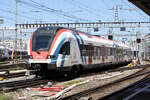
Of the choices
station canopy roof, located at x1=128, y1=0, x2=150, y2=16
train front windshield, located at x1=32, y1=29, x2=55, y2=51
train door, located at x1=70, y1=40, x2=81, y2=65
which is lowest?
train door, located at x1=70, y1=40, x2=81, y2=65

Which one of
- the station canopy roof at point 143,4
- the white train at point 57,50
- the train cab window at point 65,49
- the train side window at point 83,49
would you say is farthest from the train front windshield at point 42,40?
the station canopy roof at point 143,4

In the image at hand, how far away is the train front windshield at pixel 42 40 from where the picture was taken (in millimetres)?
13227

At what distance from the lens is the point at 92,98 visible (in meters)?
8.78

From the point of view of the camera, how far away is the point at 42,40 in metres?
13.5

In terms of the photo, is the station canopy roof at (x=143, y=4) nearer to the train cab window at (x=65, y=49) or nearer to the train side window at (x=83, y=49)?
the train cab window at (x=65, y=49)

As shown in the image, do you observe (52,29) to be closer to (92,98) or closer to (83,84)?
(83,84)

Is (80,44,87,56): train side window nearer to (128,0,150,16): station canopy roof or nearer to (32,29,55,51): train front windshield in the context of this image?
(32,29,55,51): train front windshield

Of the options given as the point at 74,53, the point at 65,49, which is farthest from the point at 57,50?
the point at 74,53

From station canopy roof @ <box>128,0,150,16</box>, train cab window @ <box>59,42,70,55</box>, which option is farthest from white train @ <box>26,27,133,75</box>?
station canopy roof @ <box>128,0,150,16</box>

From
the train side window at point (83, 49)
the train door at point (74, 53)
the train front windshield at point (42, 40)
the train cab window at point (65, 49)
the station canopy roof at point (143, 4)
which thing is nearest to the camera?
the station canopy roof at point (143, 4)

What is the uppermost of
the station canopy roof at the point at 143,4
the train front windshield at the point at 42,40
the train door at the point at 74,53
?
the station canopy roof at the point at 143,4

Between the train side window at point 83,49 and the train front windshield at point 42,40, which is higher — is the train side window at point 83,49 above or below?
below

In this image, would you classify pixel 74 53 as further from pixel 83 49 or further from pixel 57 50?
pixel 57 50

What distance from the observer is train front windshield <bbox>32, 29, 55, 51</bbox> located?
13.2 meters
